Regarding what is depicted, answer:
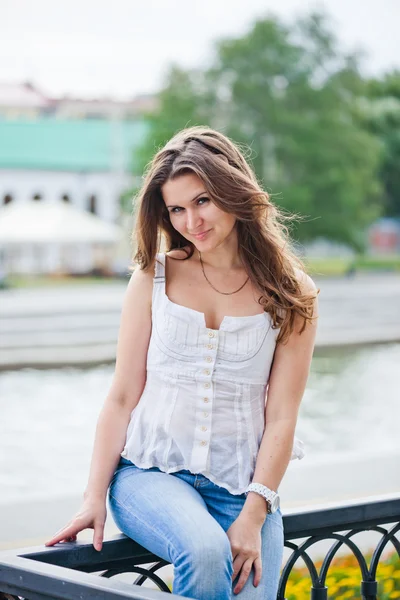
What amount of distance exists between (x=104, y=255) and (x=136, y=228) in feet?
123

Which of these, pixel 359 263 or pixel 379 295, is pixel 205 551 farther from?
pixel 359 263

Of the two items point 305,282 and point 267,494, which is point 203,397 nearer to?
point 267,494

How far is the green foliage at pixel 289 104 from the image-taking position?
35.3m

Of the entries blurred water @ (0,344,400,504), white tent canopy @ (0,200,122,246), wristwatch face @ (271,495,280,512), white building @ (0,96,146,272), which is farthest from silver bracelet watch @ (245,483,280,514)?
white building @ (0,96,146,272)

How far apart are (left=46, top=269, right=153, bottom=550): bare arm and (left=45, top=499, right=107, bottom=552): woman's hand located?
3 centimetres

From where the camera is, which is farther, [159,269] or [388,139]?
[388,139]

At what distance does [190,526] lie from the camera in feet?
5.61

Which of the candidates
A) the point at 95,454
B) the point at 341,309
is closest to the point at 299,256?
the point at 95,454

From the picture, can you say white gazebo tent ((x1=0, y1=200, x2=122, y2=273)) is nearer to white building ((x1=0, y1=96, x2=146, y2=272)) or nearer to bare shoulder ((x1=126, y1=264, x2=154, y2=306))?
white building ((x1=0, y1=96, x2=146, y2=272))

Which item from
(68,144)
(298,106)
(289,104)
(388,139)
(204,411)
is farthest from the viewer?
(388,139)

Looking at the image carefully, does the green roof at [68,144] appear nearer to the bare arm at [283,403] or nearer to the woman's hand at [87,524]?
the bare arm at [283,403]

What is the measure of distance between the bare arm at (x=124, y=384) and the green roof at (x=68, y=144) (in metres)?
39.9

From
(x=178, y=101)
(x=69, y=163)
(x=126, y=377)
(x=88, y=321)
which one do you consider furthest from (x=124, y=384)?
(x=69, y=163)

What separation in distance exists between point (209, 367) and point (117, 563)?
444mm
